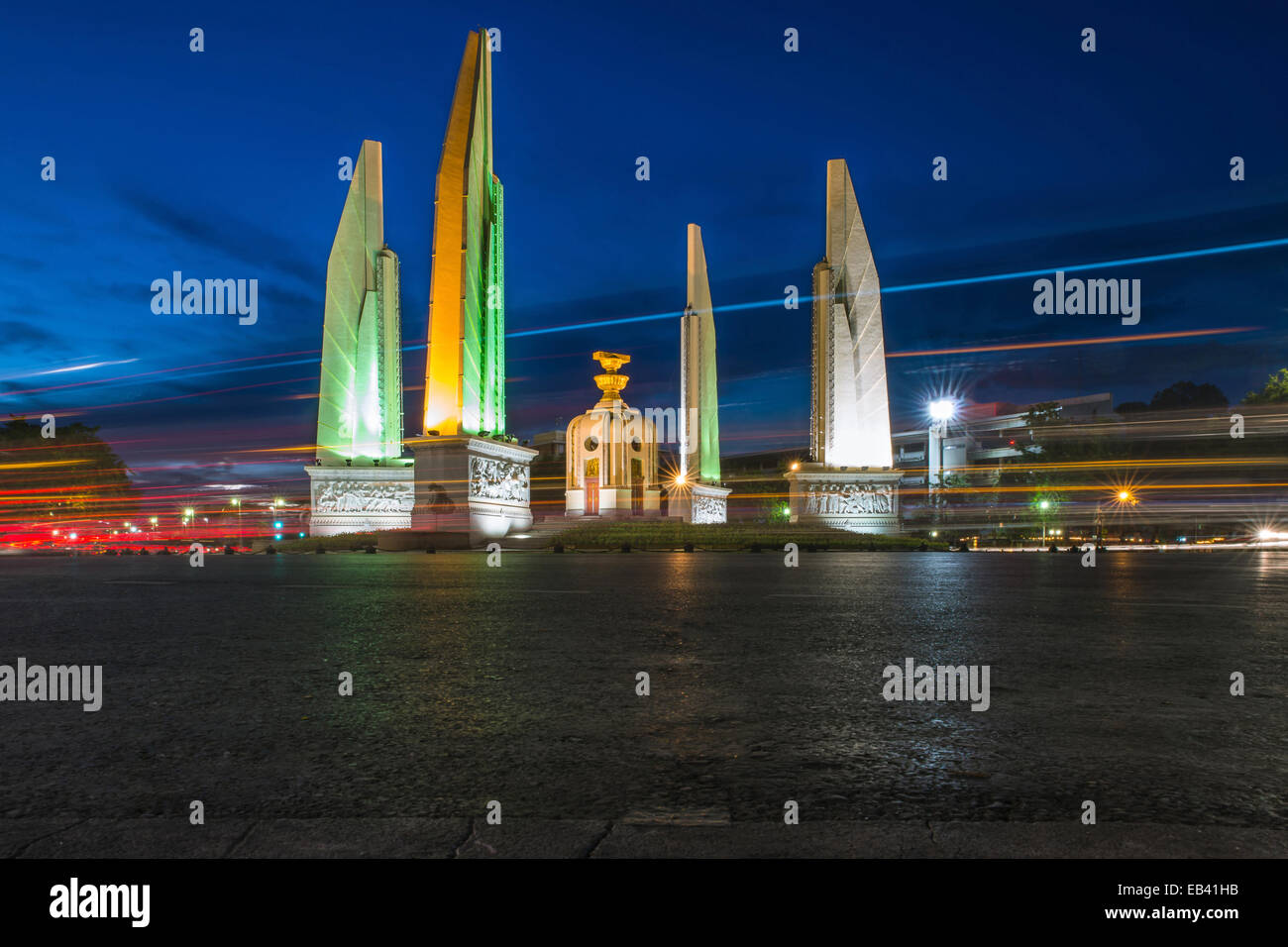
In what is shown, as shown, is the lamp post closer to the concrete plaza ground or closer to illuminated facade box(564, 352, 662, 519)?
illuminated facade box(564, 352, 662, 519)

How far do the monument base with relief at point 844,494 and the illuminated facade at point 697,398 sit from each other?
28.0 ft

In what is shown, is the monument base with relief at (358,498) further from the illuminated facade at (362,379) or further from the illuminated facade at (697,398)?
the illuminated facade at (697,398)

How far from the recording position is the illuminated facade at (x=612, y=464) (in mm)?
42656

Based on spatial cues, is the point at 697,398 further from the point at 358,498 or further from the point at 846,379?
the point at 358,498

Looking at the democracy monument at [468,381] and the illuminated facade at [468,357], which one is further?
the democracy monument at [468,381]

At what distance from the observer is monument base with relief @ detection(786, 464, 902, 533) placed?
35.0m

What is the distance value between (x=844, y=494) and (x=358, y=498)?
20.4m

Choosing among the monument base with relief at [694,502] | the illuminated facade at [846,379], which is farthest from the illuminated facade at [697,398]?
the illuminated facade at [846,379]

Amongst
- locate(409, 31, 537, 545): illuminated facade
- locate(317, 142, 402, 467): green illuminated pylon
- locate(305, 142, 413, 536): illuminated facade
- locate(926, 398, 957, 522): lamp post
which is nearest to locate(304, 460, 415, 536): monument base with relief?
locate(305, 142, 413, 536): illuminated facade

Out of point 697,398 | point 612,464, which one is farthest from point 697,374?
point 612,464

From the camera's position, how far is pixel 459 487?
28219mm

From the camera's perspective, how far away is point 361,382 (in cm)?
3628
